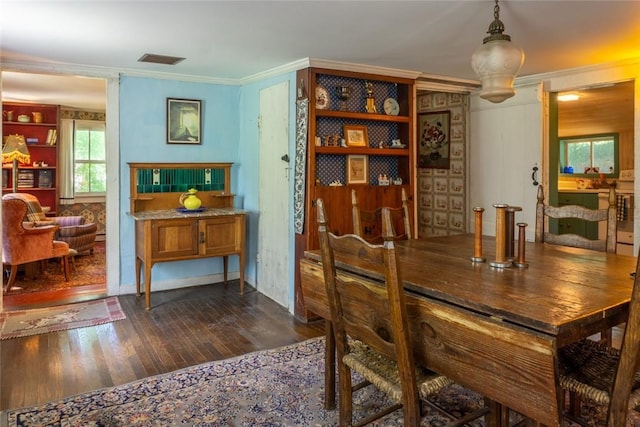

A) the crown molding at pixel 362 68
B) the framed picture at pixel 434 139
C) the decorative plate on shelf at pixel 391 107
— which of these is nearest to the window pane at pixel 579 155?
the framed picture at pixel 434 139

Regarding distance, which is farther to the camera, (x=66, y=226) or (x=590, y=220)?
(x=66, y=226)

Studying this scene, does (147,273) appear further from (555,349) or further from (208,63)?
(555,349)

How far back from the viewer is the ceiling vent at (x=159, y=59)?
3.83 m

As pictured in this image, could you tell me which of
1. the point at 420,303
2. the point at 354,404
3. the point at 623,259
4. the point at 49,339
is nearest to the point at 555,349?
the point at 420,303

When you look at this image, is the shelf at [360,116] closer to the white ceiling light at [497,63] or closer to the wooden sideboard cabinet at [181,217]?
the wooden sideboard cabinet at [181,217]

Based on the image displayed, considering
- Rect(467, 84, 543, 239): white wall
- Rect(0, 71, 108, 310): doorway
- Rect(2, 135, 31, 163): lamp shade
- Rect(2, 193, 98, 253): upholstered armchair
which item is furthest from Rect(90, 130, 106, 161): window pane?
Rect(467, 84, 543, 239): white wall

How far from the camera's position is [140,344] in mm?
3311

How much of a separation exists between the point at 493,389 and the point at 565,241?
62.2 inches

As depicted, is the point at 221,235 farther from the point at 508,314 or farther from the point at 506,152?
the point at 508,314

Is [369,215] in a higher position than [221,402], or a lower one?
higher

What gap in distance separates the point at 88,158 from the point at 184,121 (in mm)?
3815

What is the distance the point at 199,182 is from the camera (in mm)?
4891

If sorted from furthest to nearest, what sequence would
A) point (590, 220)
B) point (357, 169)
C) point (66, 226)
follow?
point (66, 226), point (357, 169), point (590, 220)

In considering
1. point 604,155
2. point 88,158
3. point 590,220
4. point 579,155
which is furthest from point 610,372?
point 88,158
